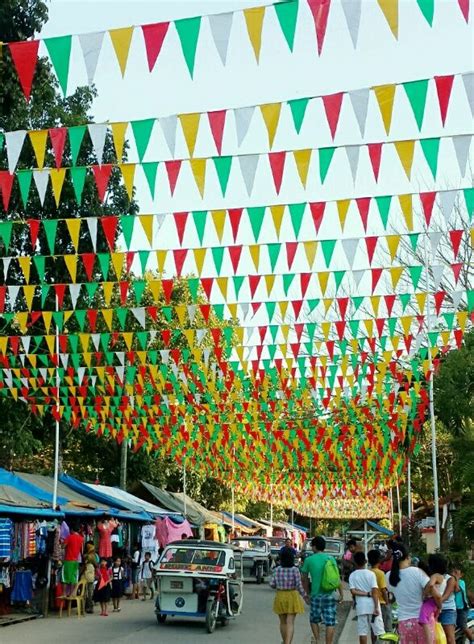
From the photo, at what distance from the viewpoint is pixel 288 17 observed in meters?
7.27

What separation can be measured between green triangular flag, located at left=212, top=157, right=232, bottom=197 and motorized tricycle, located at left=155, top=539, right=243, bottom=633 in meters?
8.43

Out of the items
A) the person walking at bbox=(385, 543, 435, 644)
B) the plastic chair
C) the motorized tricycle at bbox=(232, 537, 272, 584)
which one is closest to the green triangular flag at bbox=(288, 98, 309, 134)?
the person walking at bbox=(385, 543, 435, 644)

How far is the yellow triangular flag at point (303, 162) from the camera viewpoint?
376 inches

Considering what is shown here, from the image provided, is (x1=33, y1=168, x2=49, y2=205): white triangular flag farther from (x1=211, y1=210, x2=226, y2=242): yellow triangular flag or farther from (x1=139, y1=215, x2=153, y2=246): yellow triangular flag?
(x1=211, y1=210, x2=226, y2=242): yellow triangular flag

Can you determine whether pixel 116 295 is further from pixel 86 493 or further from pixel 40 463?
pixel 40 463

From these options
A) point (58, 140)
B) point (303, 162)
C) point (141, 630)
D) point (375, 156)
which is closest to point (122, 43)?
point (58, 140)

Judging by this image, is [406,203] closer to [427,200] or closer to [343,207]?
[427,200]

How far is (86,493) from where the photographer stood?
76.2 ft

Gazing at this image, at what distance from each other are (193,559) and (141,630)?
65.9 inches

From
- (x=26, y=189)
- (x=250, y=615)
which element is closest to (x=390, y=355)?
(x=250, y=615)

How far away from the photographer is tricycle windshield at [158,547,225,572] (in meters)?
15.8

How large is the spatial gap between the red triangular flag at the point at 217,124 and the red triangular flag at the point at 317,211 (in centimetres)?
295

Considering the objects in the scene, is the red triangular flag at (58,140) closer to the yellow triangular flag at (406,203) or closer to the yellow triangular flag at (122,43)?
the yellow triangular flag at (122,43)

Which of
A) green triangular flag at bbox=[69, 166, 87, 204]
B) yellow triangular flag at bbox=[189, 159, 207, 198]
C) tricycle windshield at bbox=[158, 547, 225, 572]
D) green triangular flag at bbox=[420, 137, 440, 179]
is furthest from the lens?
tricycle windshield at bbox=[158, 547, 225, 572]
